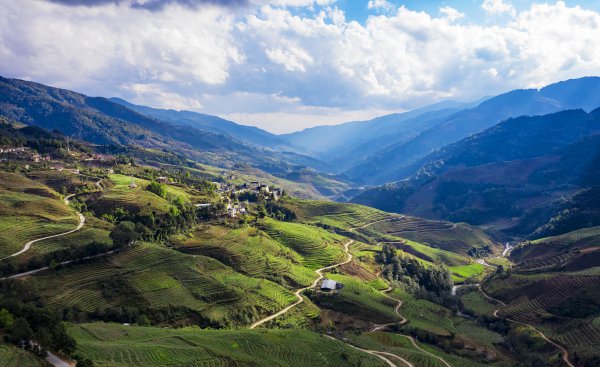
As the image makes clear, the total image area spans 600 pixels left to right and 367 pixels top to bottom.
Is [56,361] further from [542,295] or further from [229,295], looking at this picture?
[542,295]

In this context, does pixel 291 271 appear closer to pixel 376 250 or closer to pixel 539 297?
pixel 376 250

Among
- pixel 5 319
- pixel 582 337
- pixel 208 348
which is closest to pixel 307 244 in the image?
pixel 582 337

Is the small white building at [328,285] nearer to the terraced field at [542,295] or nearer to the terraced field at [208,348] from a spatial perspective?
the terraced field at [208,348]

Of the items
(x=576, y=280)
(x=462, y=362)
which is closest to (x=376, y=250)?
(x=576, y=280)

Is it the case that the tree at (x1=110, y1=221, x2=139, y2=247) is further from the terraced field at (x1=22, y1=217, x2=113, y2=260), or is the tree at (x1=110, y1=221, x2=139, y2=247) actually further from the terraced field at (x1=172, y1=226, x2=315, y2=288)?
the terraced field at (x1=172, y1=226, x2=315, y2=288)

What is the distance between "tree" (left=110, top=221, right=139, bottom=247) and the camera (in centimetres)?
11362

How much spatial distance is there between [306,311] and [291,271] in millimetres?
20638

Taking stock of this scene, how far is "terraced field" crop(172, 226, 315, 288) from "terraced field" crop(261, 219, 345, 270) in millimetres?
4883

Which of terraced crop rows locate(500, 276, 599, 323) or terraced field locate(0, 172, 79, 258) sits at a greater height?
terraced field locate(0, 172, 79, 258)

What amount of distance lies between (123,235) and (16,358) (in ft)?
216

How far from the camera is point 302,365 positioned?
77688mm

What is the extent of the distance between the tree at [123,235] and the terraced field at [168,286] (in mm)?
2687

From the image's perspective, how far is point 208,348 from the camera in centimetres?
7238

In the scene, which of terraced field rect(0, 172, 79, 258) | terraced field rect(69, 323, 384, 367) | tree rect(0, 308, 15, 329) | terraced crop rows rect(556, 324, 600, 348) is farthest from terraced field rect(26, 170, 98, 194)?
terraced crop rows rect(556, 324, 600, 348)
